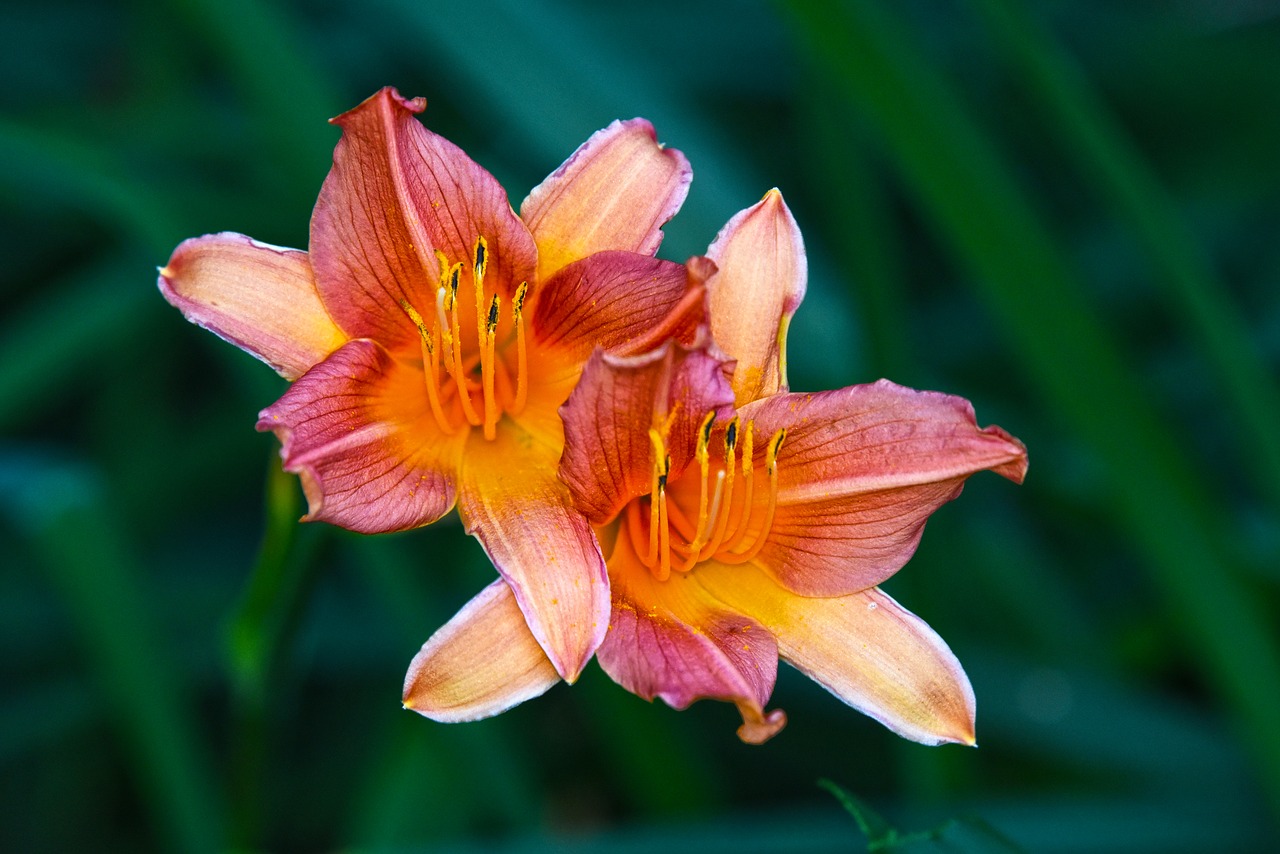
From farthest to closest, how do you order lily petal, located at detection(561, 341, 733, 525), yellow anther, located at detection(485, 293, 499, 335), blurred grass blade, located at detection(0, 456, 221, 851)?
blurred grass blade, located at detection(0, 456, 221, 851) < yellow anther, located at detection(485, 293, 499, 335) < lily petal, located at detection(561, 341, 733, 525)

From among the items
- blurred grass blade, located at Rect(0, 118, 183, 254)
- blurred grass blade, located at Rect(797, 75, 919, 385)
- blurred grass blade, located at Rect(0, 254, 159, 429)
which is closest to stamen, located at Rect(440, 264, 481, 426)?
blurred grass blade, located at Rect(797, 75, 919, 385)

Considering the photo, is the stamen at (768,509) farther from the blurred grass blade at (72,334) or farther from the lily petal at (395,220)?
the blurred grass blade at (72,334)

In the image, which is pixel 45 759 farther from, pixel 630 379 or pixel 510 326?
pixel 630 379

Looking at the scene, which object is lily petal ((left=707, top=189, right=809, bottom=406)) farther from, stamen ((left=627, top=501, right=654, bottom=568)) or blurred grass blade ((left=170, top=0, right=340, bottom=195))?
blurred grass blade ((left=170, top=0, right=340, bottom=195))

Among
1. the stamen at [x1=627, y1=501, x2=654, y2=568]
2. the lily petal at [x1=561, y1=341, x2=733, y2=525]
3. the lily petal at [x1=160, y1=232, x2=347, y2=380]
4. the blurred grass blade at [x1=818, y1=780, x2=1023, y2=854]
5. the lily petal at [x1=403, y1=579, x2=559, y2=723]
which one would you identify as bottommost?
the blurred grass blade at [x1=818, y1=780, x2=1023, y2=854]

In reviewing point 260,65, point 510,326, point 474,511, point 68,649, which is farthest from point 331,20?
point 474,511

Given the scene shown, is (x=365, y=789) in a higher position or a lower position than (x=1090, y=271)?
lower

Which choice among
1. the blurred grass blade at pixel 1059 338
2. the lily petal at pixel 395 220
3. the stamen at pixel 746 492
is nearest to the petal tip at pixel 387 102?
the lily petal at pixel 395 220

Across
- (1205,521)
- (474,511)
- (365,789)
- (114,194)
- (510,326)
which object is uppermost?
(114,194)
